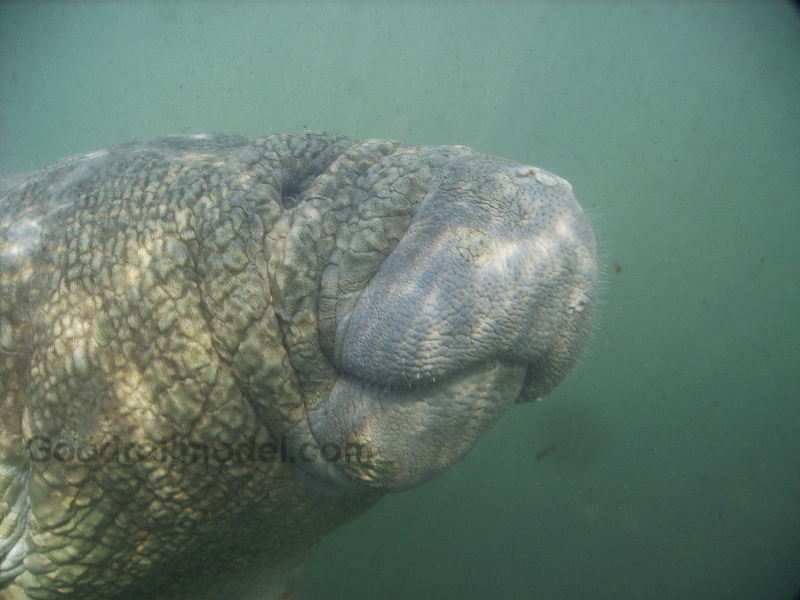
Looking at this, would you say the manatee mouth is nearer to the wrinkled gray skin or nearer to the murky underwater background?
the wrinkled gray skin

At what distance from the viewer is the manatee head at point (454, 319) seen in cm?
151

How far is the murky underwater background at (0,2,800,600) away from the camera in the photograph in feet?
19.5

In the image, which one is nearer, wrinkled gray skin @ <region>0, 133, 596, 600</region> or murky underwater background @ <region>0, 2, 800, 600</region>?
wrinkled gray skin @ <region>0, 133, 596, 600</region>

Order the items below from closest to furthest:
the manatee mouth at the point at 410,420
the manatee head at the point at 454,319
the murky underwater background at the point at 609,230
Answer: the manatee head at the point at 454,319
the manatee mouth at the point at 410,420
the murky underwater background at the point at 609,230

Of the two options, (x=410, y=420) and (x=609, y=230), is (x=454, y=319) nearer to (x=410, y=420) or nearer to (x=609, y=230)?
(x=410, y=420)

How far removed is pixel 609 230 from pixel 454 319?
5840 mm


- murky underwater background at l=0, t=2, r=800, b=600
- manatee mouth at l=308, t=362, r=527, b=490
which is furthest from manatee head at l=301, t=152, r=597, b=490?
murky underwater background at l=0, t=2, r=800, b=600

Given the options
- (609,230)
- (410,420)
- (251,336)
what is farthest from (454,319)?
(609,230)

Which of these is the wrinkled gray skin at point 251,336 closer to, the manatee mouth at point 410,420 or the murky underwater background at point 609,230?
the manatee mouth at point 410,420

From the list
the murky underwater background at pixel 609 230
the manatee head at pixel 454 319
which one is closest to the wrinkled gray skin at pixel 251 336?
the manatee head at pixel 454 319

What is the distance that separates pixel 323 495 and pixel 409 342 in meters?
0.97

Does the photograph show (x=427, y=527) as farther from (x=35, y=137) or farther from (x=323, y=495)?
(x=35, y=137)

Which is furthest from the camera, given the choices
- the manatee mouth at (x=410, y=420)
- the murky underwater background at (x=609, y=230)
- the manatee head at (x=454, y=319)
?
the murky underwater background at (x=609, y=230)

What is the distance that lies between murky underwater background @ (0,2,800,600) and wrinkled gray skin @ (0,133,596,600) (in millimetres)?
4428
